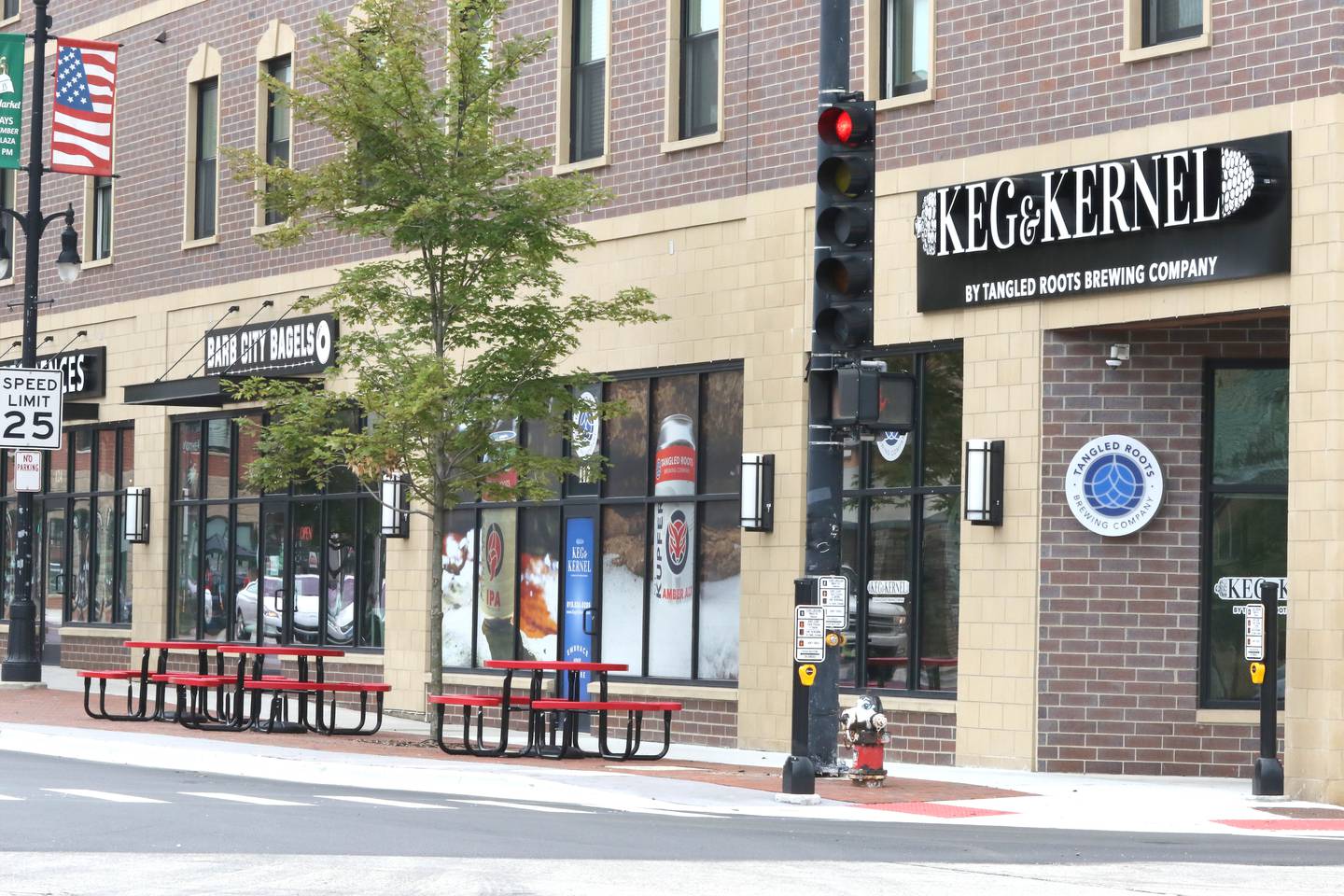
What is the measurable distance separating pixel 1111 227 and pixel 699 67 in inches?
235

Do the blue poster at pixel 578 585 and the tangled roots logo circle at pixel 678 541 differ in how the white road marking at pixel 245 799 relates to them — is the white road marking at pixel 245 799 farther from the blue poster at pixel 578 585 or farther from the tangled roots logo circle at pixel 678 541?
the blue poster at pixel 578 585

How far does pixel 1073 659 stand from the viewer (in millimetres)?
19969

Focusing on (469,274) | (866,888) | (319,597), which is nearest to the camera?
(866,888)

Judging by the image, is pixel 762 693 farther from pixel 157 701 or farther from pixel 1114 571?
pixel 157 701

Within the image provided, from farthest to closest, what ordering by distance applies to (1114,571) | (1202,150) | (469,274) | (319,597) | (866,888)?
(319,597) < (469,274) < (1114,571) < (1202,150) < (866,888)

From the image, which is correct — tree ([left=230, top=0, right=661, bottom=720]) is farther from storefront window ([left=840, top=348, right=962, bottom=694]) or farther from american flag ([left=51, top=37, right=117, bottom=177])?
american flag ([left=51, top=37, right=117, bottom=177])

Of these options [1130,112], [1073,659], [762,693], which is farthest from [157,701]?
[1130,112]

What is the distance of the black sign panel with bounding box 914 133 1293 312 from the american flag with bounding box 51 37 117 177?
1394cm

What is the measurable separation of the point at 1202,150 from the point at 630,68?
25.0ft

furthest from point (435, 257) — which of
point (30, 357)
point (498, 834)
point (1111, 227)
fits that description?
point (30, 357)

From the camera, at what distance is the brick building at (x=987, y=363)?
60.4ft

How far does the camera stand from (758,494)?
2244 centimetres

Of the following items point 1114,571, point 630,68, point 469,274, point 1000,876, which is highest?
point 630,68

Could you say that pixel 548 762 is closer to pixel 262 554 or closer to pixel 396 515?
pixel 396 515
